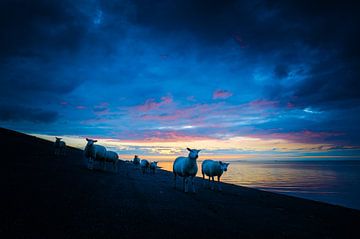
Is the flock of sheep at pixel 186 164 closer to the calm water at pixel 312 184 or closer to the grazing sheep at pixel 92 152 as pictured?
the grazing sheep at pixel 92 152

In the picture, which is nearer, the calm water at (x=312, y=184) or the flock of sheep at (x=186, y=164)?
the flock of sheep at (x=186, y=164)

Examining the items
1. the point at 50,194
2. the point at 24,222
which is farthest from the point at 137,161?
the point at 24,222

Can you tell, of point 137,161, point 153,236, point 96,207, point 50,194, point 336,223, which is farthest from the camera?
point 137,161

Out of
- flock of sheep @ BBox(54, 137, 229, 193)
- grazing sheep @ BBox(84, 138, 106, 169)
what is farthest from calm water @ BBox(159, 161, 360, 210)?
grazing sheep @ BBox(84, 138, 106, 169)

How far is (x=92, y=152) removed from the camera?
2389cm

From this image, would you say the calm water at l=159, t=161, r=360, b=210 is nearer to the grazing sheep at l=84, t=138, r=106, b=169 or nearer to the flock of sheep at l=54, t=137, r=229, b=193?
the flock of sheep at l=54, t=137, r=229, b=193

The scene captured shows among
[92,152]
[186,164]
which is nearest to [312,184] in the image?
[186,164]

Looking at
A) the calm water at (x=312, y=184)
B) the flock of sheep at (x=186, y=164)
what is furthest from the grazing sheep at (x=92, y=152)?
the calm water at (x=312, y=184)

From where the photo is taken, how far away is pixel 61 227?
6008mm

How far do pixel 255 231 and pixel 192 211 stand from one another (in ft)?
10.7

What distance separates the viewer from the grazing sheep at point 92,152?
2370cm

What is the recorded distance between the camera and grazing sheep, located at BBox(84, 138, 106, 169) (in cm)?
2370

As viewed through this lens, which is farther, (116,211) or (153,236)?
(116,211)

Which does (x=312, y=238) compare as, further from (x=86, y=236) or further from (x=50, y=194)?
(x=50, y=194)
